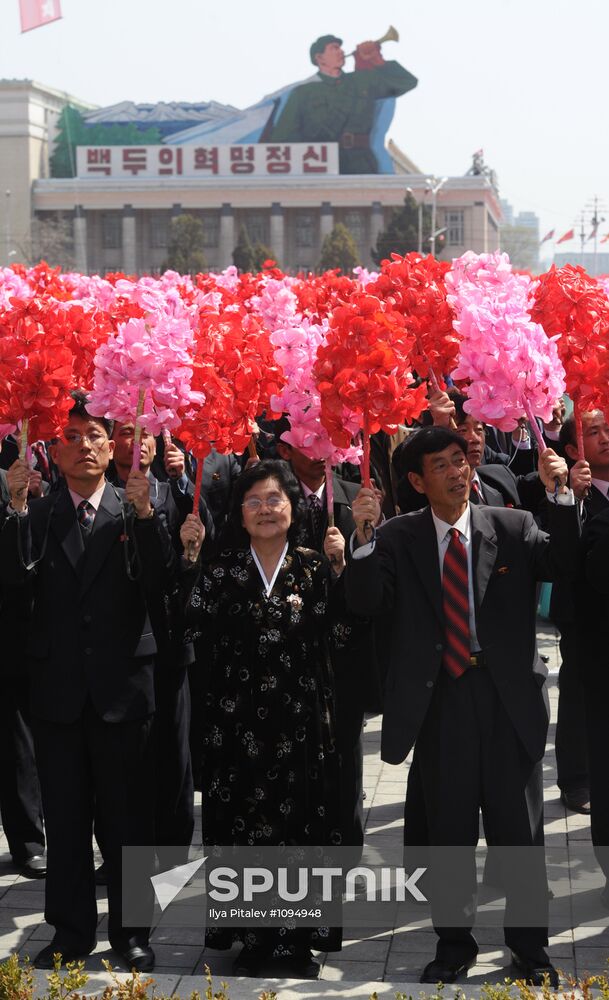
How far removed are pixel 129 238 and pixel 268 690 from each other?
292 feet

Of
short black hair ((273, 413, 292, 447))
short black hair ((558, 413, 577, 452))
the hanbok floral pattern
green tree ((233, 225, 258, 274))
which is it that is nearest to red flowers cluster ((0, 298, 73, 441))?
the hanbok floral pattern

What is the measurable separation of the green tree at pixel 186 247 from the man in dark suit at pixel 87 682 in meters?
67.0

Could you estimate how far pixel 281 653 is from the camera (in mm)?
4840

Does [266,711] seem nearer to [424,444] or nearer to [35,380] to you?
[424,444]

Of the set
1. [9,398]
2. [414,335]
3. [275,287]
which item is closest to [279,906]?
[9,398]

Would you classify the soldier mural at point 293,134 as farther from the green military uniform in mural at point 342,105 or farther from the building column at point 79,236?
the building column at point 79,236

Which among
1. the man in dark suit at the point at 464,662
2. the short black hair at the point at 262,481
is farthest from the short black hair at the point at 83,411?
the man in dark suit at the point at 464,662

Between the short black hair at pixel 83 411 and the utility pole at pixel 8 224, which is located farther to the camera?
the utility pole at pixel 8 224

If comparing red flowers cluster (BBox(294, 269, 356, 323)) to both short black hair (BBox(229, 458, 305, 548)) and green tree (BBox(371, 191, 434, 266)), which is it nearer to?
short black hair (BBox(229, 458, 305, 548))

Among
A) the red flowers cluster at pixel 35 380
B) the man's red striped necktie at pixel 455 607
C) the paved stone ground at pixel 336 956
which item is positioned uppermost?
the red flowers cluster at pixel 35 380

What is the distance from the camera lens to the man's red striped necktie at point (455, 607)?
4.70 meters

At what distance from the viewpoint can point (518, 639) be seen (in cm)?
473

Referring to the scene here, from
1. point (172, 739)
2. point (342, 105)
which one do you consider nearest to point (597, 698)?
point (172, 739)

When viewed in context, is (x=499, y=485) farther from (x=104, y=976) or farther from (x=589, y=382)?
(x=104, y=976)
